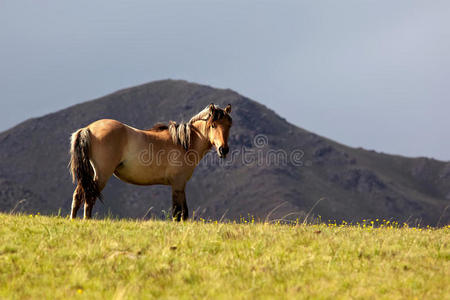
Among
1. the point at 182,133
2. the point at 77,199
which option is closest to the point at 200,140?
the point at 182,133

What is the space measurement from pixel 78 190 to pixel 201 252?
17.0ft

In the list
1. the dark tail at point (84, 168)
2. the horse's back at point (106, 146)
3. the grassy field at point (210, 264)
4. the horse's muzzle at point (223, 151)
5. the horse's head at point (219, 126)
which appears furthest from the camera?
the horse's head at point (219, 126)

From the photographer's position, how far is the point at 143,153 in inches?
522

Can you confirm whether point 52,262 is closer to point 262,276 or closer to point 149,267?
point 149,267

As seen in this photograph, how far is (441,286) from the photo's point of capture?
757 centimetres

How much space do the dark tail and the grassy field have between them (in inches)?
74.7

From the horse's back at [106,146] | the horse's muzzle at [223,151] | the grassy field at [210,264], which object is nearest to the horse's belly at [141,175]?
the horse's back at [106,146]

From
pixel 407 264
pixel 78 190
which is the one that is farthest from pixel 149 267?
pixel 78 190

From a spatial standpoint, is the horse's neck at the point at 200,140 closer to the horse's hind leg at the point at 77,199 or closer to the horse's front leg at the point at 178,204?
the horse's front leg at the point at 178,204

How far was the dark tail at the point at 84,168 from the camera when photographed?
12.5 metres

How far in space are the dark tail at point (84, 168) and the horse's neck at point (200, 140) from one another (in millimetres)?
2885

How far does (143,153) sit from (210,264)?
19.0 feet

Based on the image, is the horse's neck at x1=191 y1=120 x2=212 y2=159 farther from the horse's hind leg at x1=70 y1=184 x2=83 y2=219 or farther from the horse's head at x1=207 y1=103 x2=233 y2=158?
the horse's hind leg at x1=70 y1=184 x2=83 y2=219

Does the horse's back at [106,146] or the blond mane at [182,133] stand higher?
the blond mane at [182,133]
